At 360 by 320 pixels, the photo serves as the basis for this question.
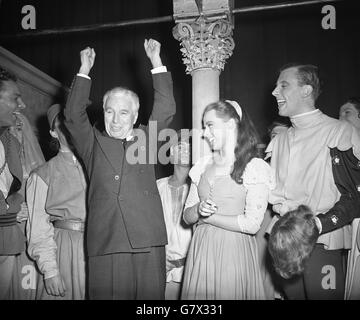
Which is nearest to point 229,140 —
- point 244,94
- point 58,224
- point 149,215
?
point 149,215

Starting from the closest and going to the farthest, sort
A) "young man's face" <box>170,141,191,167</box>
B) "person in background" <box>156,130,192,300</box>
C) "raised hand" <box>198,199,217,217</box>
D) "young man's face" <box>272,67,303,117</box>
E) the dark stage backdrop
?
"raised hand" <box>198,199,217,217</box> < "young man's face" <box>272,67,303,117</box> < "person in background" <box>156,130,192,300</box> < "young man's face" <box>170,141,191,167</box> < the dark stage backdrop

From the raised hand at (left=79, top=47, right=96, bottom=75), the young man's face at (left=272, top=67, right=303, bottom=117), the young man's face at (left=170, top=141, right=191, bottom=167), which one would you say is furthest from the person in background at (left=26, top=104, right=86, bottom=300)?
the young man's face at (left=272, top=67, right=303, bottom=117)

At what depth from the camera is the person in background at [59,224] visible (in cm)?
288

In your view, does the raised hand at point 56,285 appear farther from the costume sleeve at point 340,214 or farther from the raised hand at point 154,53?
the costume sleeve at point 340,214

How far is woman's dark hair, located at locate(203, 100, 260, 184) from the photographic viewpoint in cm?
247

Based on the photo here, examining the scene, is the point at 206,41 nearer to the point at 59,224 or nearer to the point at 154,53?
the point at 154,53

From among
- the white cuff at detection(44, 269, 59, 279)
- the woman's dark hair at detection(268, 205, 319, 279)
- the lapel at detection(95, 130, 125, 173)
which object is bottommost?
the white cuff at detection(44, 269, 59, 279)

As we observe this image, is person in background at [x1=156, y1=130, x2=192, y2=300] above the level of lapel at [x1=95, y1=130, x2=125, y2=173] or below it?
below

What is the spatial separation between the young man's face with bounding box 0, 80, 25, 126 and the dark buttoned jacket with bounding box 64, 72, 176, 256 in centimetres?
99

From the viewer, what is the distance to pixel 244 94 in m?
5.45

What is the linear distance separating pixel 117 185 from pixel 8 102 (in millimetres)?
1328

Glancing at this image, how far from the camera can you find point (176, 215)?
10.0ft

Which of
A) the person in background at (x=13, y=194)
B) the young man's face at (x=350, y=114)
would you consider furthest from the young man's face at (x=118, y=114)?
the young man's face at (x=350, y=114)

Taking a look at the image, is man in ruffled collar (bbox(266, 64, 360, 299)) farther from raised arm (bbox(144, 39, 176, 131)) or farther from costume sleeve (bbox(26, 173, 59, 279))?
costume sleeve (bbox(26, 173, 59, 279))
